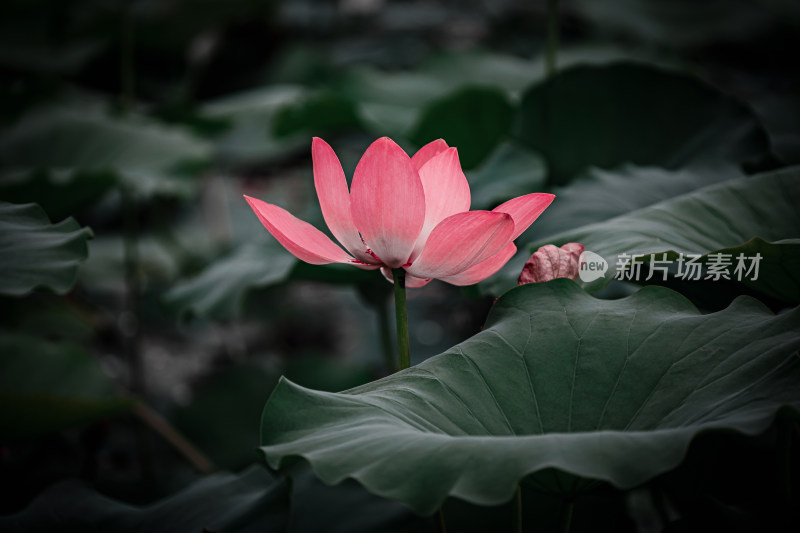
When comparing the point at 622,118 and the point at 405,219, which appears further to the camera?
the point at 622,118

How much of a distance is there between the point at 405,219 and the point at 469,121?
0.81 meters

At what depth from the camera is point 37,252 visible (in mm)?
571

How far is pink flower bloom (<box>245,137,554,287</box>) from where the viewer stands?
0.50m

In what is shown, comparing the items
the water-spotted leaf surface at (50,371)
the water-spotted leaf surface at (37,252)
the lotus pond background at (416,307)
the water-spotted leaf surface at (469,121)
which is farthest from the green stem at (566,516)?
the water-spotted leaf surface at (469,121)

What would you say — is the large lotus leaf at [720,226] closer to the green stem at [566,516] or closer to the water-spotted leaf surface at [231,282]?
the green stem at [566,516]

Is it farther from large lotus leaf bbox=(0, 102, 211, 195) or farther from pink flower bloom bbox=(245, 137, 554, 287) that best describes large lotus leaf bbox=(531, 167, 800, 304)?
large lotus leaf bbox=(0, 102, 211, 195)

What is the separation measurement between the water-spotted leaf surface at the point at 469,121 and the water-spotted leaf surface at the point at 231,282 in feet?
1.26

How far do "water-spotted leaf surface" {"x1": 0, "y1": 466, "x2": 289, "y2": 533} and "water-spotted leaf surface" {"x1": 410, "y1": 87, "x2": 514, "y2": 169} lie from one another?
0.75 m

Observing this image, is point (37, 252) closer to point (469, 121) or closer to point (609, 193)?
point (609, 193)

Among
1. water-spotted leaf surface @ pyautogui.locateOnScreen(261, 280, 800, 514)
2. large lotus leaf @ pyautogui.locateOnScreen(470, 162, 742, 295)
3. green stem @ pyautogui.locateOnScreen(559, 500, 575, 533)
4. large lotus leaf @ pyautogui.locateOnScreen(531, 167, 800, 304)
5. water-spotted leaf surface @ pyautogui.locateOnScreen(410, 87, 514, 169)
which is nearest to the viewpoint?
water-spotted leaf surface @ pyautogui.locateOnScreen(261, 280, 800, 514)

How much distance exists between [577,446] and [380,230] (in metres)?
0.23

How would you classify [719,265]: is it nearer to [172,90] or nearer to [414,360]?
[414,360]

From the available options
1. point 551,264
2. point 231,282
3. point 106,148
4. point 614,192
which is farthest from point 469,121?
point 106,148

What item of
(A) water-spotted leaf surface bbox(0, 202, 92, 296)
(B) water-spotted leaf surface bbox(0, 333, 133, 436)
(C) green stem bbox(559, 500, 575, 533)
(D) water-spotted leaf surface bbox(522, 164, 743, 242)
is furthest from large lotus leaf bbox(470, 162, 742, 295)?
(B) water-spotted leaf surface bbox(0, 333, 133, 436)
